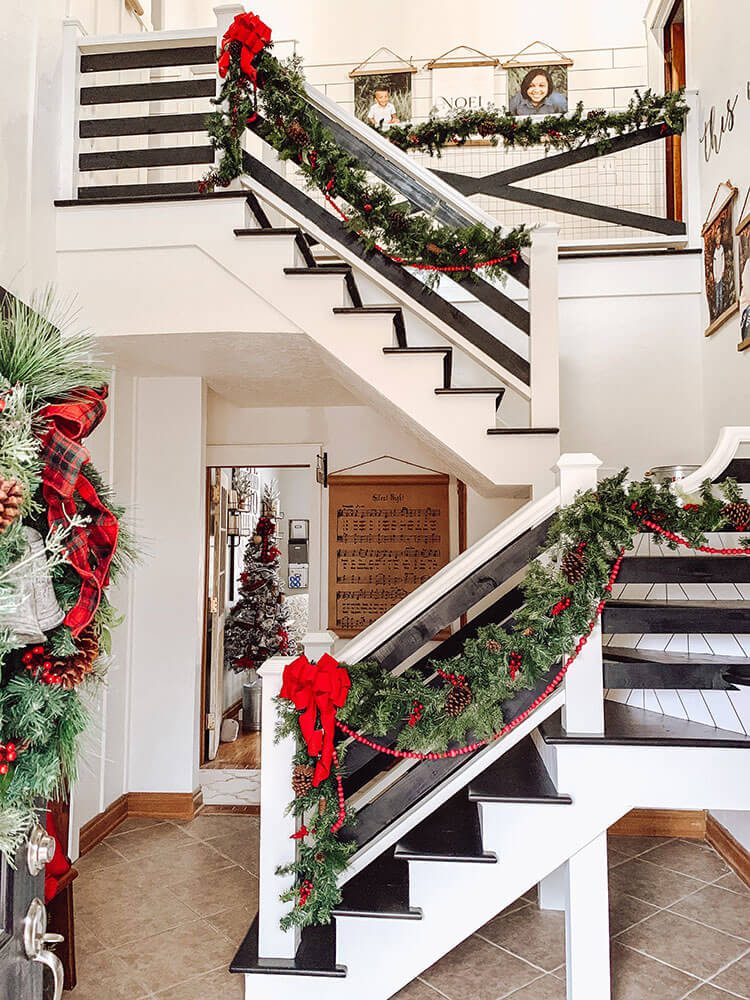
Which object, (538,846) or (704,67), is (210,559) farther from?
(704,67)

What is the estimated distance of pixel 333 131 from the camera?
3.74m

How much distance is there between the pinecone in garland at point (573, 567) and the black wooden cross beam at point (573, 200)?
9.14 feet

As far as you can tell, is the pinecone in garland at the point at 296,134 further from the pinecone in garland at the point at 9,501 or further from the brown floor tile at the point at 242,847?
the brown floor tile at the point at 242,847

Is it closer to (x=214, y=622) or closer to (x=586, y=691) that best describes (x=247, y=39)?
(x=586, y=691)

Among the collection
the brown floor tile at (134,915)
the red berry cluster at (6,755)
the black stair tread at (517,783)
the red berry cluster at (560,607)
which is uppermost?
the red berry cluster at (560,607)

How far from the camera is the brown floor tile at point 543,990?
2852 millimetres

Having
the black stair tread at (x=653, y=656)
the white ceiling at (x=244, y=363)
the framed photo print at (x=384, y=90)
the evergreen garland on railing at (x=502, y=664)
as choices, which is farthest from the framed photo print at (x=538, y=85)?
the evergreen garland on railing at (x=502, y=664)

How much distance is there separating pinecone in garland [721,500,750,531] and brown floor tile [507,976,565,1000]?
1.78 meters

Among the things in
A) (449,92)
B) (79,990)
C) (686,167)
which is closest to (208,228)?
(686,167)

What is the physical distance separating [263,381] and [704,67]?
2976 millimetres

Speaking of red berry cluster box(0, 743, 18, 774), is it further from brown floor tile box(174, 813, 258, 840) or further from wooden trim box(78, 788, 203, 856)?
wooden trim box(78, 788, 203, 856)

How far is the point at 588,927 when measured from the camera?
246 cm

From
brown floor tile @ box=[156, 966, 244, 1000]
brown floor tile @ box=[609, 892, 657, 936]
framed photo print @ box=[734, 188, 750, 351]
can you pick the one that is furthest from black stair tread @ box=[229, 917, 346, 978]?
framed photo print @ box=[734, 188, 750, 351]

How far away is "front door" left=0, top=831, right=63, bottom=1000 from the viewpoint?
1.18 metres
